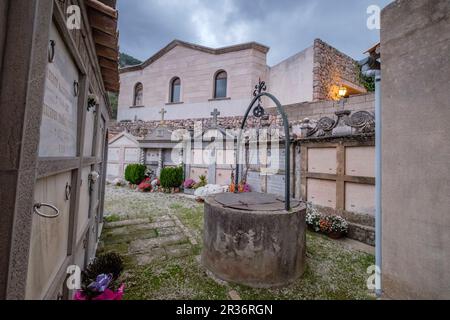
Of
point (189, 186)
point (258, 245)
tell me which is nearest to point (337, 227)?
point (258, 245)

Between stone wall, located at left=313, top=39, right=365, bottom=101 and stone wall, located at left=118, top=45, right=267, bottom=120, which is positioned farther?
stone wall, located at left=118, top=45, right=267, bottom=120

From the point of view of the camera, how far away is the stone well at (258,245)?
300cm

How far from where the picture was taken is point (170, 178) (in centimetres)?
1002

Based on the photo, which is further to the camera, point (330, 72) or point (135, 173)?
point (330, 72)

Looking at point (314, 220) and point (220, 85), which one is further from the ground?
point (220, 85)

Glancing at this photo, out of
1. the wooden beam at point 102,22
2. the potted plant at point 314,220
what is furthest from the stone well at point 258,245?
the wooden beam at point 102,22

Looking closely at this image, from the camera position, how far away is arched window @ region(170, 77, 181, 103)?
15984 millimetres

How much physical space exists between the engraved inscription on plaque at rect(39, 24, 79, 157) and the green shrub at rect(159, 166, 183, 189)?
7973 millimetres

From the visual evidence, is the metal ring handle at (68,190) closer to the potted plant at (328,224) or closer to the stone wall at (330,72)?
the potted plant at (328,224)

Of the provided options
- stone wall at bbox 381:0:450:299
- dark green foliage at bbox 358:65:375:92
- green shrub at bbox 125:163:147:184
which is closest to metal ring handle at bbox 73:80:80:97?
stone wall at bbox 381:0:450:299

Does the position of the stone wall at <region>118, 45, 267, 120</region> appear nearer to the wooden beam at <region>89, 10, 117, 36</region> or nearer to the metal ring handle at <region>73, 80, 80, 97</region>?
the wooden beam at <region>89, 10, 117, 36</region>

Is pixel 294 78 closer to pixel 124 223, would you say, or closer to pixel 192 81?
pixel 192 81

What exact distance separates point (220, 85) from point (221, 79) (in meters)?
0.42

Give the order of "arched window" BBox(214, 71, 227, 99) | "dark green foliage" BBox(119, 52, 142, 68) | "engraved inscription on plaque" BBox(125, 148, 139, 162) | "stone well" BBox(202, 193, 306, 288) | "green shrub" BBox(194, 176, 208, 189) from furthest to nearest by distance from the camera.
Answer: "dark green foliage" BBox(119, 52, 142, 68) → "arched window" BBox(214, 71, 227, 99) → "engraved inscription on plaque" BBox(125, 148, 139, 162) → "green shrub" BBox(194, 176, 208, 189) → "stone well" BBox(202, 193, 306, 288)
